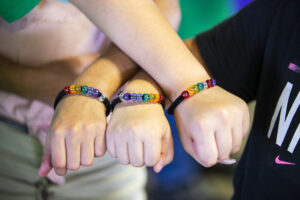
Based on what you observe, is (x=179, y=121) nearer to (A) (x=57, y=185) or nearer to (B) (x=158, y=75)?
(B) (x=158, y=75)

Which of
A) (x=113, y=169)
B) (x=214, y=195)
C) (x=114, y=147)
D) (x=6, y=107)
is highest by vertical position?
(x=114, y=147)

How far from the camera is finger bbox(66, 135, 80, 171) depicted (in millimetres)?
416

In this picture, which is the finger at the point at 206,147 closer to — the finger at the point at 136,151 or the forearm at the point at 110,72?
the finger at the point at 136,151

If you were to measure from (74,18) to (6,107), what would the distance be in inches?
11.3

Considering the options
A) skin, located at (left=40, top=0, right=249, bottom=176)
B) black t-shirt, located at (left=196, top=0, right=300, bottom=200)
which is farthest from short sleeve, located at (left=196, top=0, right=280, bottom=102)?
skin, located at (left=40, top=0, right=249, bottom=176)

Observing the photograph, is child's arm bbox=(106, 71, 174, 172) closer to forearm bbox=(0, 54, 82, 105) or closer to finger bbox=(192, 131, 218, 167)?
finger bbox=(192, 131, 218, 167)

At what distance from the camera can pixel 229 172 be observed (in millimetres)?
1667

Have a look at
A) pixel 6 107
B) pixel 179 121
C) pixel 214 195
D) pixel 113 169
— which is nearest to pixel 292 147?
pixel 179 121

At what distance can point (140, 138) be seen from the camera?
406 millimetres

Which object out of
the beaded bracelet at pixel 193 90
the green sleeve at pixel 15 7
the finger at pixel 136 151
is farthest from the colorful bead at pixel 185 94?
the green sleeve at pixel 15 7

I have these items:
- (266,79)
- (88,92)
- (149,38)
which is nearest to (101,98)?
(88,92)

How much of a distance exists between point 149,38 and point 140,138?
0.18 metres

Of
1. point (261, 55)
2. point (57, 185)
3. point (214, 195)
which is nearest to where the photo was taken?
point (261, 55)

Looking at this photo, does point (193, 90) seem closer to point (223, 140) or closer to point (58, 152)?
point (223, 140)
